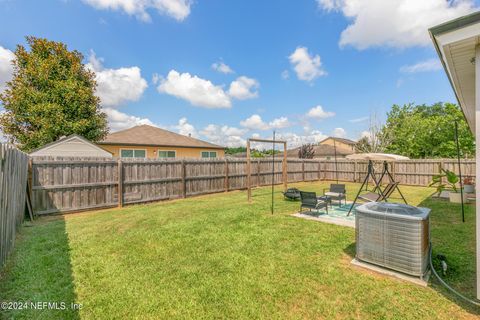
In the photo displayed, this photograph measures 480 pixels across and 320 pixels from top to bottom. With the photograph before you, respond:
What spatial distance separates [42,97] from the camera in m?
15.2

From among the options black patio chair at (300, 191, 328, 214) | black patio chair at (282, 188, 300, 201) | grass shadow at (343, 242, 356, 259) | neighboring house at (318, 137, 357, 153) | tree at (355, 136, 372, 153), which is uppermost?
neighboring house at (318, 137, 357, 153)

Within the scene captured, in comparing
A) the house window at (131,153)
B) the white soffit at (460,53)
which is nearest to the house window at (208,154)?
the house window at (131,153)

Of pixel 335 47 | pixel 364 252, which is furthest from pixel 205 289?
pixel 335 47

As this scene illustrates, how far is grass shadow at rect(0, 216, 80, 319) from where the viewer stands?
9.01ft

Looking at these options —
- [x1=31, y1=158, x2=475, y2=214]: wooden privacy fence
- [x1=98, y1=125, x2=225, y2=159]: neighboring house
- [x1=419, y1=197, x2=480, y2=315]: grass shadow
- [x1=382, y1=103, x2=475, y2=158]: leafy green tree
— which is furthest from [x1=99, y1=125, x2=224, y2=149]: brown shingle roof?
[x1=382, y1=103, x2=475, y2=158]: leafy green tree

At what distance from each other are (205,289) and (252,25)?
15.7 m

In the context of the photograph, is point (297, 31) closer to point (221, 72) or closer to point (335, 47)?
point (335, 47)

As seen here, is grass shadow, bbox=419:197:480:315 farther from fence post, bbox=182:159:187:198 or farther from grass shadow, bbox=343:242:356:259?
fence post, bbox=182:159:187:198

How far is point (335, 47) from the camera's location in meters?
16.5

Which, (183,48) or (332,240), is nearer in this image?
(332,240)

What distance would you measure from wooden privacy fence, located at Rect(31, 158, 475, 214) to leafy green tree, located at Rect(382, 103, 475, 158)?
546 inches

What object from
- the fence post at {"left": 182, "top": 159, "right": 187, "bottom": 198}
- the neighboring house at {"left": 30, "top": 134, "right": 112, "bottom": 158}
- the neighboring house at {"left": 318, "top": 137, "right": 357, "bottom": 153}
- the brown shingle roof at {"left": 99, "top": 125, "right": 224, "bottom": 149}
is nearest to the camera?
the fence post at {"left": 182, "top": 159, "right": 187, "bottom": 198}

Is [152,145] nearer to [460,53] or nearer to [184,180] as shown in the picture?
[184,180]

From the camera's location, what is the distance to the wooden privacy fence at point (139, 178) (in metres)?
7.73
